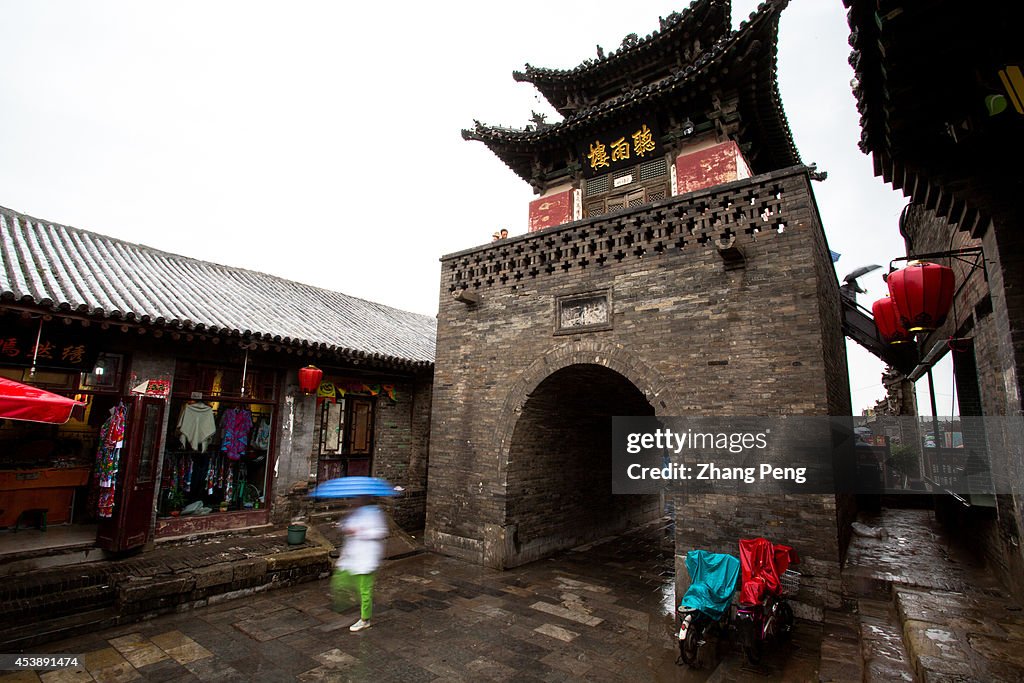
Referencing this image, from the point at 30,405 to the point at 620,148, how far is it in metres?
9.13

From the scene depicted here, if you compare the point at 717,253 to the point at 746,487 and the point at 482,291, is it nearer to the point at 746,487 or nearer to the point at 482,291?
the point at 746,487

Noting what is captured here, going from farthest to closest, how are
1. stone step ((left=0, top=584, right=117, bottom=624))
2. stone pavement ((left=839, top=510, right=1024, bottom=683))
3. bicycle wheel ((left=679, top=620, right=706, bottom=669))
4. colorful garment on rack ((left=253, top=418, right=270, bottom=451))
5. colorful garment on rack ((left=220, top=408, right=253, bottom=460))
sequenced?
colorful garment on rack ((left=253, top=418, right=270, bottom=451)), colorful garment on rack ((left=220, top=408, right=253, bottom=460)), stone step ((left=0, top=584, right=117, bottom=624)), bicycle wheel ((left=679, top=620, right=706, bottom=669)), stone pavement ((left=839, top=510, right=1024, bottom=683))

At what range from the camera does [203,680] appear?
14.6ft

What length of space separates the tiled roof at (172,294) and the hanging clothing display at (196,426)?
1.51 m

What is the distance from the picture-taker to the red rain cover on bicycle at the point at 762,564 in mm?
4992

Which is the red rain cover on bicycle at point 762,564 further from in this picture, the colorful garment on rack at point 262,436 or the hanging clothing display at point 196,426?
the hanging clothing display at point 196,426

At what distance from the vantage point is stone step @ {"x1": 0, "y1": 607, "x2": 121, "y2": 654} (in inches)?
198

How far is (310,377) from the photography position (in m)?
8.68

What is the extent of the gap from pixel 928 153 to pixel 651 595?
20.2ft

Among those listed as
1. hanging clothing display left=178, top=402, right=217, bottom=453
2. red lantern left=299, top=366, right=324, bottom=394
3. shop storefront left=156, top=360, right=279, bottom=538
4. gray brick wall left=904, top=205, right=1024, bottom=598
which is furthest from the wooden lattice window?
hanging clothing display left=178, top=402, right=217, bottom=453

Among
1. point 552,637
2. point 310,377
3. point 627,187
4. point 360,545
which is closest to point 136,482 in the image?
point 310,377

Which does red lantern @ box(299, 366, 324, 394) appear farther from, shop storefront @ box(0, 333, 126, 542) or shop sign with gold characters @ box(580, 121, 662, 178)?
shop sign with gold characters @ box(580, 121, 662, 178)

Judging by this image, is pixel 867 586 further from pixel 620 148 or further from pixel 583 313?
pixel 620 148

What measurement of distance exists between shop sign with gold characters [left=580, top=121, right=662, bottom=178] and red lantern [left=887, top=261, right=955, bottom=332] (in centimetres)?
517
